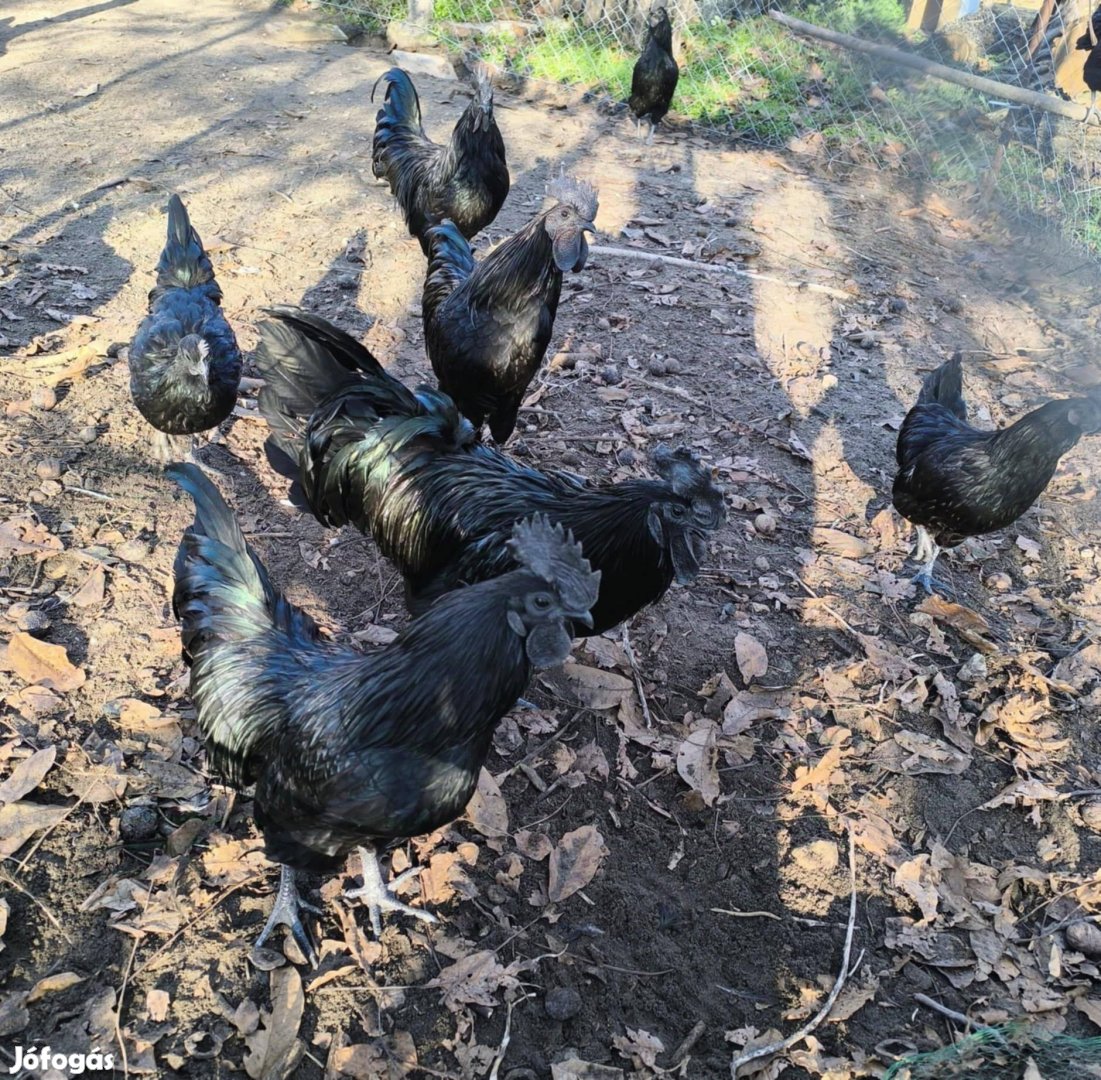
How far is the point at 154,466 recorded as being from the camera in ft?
15.9

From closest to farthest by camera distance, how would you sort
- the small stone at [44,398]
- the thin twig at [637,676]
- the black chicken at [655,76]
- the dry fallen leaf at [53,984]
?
1. the dry fallen leaf at [53,984]
2. the thin twig at [637,676]
3. the small stone at [44,398]
4. the black chicken at [655,76]

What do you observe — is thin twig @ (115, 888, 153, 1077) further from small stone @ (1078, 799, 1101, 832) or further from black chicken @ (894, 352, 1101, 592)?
black chicken @ (894, 352, 1101, 592)

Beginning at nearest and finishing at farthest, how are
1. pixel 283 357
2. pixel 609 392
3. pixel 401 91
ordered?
pixel 283 357, pixel 609 392, pixel 401 91

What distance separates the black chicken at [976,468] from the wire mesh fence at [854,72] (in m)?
5.63

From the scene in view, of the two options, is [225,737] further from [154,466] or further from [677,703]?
[154,466]

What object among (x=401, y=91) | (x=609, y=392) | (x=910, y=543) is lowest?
(x=910, y=543)

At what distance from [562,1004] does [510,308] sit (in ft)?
10.8

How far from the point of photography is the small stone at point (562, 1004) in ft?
9.30

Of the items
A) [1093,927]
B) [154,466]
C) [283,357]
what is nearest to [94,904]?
[283,357]

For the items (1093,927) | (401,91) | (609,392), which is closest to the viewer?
(1093,927)

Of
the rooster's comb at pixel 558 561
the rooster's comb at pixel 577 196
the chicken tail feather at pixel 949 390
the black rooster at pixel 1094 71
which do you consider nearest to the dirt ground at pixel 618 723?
the chicken tail feather at pixel 949 390

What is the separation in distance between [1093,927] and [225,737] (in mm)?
3319

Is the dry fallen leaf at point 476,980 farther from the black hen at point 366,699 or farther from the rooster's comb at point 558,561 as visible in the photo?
the rooster's comb at point 558,561

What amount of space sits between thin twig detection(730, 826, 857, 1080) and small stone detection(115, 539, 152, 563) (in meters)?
3.48
